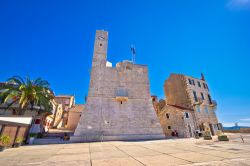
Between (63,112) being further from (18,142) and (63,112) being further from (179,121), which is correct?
→ (179,121)

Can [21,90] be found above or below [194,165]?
above

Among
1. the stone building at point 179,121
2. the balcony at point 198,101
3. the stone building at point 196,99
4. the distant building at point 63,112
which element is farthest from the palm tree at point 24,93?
the balcony at point 198,101

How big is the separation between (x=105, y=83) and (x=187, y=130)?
1695cm

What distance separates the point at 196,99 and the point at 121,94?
17464 mm

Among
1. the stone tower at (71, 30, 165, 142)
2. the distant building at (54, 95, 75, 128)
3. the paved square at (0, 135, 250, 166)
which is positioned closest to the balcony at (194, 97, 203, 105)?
the stone tower at (71, 30, 165, 142)

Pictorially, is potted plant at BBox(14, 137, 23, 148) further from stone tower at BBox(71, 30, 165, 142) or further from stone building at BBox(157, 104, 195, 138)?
stone building at BBox(157, 104, 195, 138)

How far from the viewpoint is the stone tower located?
61.5 feet

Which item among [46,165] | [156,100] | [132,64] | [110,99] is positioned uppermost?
[132,64]

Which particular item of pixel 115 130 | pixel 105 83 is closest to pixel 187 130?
pixel 115 130

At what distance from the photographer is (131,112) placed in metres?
21.2

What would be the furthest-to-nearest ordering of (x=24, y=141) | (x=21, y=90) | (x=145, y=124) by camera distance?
(x=145, y=124) → (x=21, y=90) → (x=24, y=141)

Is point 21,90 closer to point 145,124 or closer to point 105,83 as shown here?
point 105,83

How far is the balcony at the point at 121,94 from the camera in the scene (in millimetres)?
21203

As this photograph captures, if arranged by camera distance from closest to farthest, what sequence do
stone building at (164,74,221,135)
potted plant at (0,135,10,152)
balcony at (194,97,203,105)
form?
1. potted plant at (0,135,10,152)
2. stone building at (164,74,221,135)
3. balcony at (194,97,203,105)
